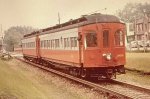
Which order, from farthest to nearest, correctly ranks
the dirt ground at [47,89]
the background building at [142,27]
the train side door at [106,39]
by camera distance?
the background building at [142,27], the train side door at [106,39], the dirt ground at [47,89]

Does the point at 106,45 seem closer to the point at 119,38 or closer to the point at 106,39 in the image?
the point at 106,39

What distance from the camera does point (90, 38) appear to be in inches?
733

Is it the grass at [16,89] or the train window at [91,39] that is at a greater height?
the train window at [91,39]

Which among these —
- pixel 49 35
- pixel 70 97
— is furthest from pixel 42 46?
pixel 70 97

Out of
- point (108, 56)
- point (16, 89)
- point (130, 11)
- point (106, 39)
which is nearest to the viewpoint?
point (16, 89)

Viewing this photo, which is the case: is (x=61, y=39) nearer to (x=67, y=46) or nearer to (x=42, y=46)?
(x=67, y=46)

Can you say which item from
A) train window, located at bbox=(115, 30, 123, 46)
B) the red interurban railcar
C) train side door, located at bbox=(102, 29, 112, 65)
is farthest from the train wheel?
train window, located at bbox=(115, 30, 123, 46)

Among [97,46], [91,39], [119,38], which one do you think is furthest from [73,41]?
[119,38]

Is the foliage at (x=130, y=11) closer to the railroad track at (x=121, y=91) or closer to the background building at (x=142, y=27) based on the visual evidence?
the background building at (x=142, y=27)

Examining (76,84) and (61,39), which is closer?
(76,84)

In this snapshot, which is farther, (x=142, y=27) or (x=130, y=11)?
(x=130, y=11)

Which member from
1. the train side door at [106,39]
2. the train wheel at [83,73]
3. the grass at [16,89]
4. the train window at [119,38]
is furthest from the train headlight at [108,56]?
the grass at [16,89]

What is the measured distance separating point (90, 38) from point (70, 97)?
4451 mm

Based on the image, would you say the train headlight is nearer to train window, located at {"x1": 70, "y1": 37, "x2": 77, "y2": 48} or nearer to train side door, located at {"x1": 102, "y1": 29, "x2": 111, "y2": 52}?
train side door, located at {"x1": 102, "y1": 29, "x2": 111, "y2": 52}
